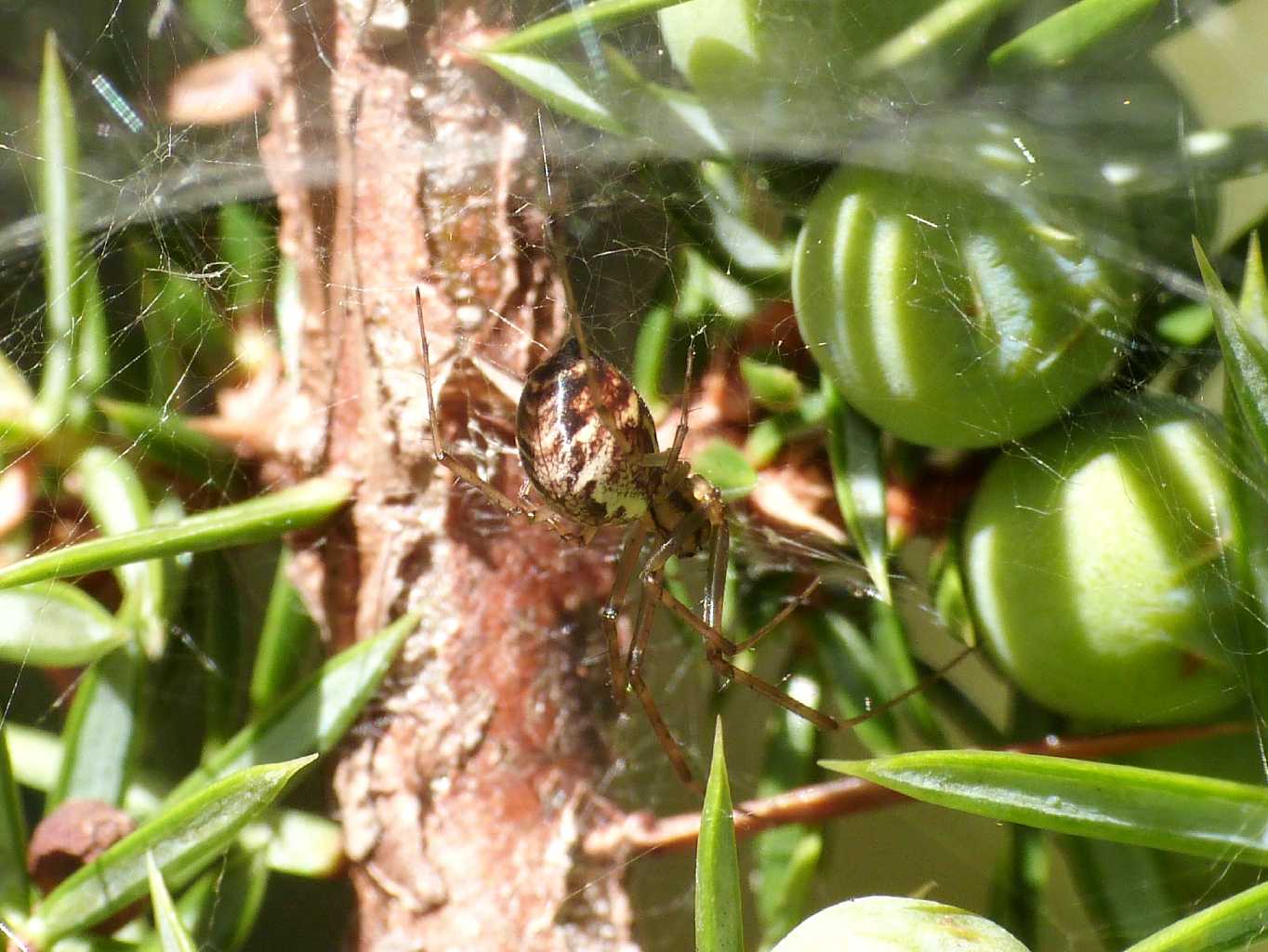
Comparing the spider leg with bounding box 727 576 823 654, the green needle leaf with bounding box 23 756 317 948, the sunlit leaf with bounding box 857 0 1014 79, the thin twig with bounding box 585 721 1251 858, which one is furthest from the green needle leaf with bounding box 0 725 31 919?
the sunlit leaf with bounding box 857 0 1014 79

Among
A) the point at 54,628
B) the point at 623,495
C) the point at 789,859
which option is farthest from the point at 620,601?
the point at 54,628

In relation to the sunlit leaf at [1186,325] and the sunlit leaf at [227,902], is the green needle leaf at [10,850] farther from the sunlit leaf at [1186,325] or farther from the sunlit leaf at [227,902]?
the sunlit leaf at [1186,325]

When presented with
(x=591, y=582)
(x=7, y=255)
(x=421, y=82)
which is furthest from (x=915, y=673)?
(x=7, y=255)

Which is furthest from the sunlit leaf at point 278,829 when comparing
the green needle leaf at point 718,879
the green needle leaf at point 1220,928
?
the green needle leaf at point 1220,928

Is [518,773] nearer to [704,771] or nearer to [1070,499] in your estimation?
[704,771]

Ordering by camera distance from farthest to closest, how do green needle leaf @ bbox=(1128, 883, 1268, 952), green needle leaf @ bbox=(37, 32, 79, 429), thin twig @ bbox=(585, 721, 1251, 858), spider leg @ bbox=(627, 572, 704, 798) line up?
spider leg @ bbox=(627, 572, 704, 798)
green needle leaf @ bbox=(37, 32, 79, 429)
thin twig @ bbox=(585, 721, 1251, 858)
green needle leaf @ bbox=(1128, 883, 1268, 952)

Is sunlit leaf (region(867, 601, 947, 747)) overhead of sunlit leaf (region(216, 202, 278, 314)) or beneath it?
beneath

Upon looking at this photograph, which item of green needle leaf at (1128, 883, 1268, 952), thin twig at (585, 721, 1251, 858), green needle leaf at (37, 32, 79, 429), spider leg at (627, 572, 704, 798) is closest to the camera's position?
green needle leaf at (1128, 883, 1268, 952)

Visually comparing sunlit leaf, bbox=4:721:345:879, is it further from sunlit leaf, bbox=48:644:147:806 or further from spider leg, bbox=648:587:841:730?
spider leg, bbox=648:587:841:730
